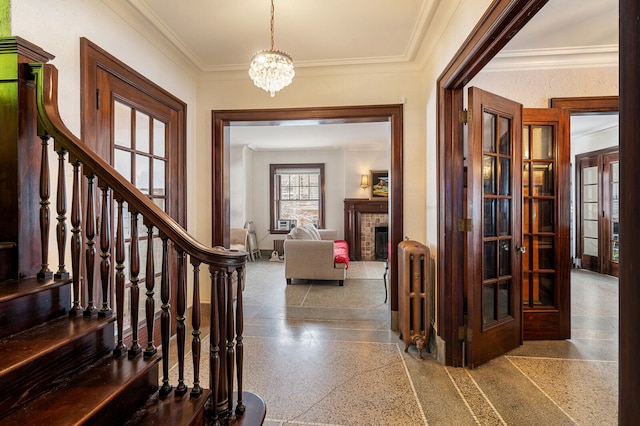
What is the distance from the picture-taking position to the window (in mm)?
7445

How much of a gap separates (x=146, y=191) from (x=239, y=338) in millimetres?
1791

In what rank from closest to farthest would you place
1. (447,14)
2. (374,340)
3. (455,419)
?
(455,419) < (447,14) < (374,340)

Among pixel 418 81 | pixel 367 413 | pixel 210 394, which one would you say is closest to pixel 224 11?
pixel 418 81

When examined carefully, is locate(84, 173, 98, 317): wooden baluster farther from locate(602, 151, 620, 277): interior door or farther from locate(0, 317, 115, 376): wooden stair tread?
locate(602, 151, 620, 277): interior door

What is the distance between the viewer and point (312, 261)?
4.59 metres

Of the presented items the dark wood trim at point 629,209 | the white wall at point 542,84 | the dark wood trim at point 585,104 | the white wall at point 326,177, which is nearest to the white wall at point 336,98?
the white wall at point 542,84

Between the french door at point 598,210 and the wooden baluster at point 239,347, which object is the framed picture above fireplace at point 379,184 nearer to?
the french door at point 598,210

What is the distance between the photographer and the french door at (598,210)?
5133mm

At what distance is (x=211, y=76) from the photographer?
3215 millimetres

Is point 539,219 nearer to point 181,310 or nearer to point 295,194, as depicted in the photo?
point 181,310

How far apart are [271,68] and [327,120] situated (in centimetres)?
121

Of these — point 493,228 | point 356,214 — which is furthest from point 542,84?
point 356,214

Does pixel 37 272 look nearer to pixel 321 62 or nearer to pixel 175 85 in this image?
pixel 175 85

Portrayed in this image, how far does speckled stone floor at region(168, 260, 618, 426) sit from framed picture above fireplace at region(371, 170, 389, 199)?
4001 mm
